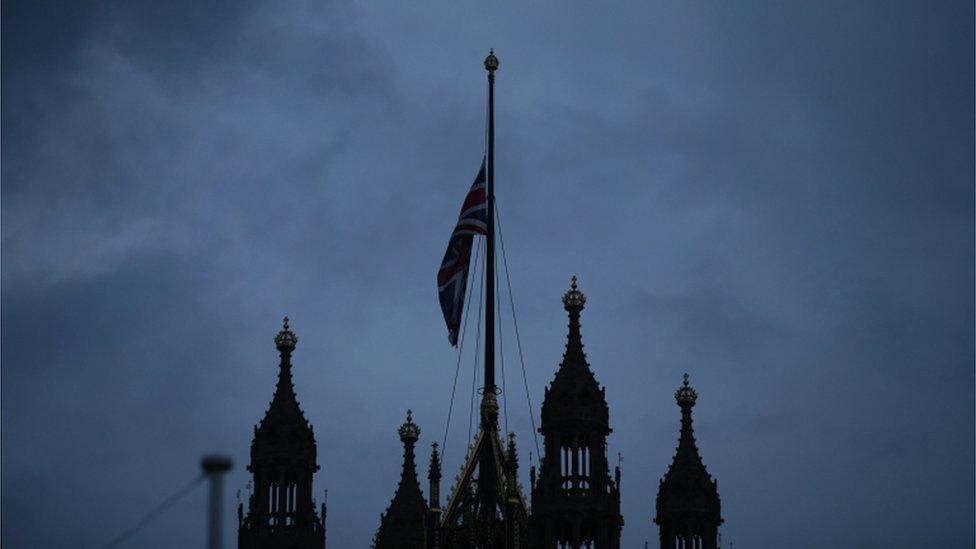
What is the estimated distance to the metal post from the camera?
1695 inches

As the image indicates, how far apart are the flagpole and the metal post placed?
142 ft

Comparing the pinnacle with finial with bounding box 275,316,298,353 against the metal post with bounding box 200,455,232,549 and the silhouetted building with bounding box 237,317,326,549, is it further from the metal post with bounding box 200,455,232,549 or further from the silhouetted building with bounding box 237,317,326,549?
the metal post with bounding box 200,455,232,549

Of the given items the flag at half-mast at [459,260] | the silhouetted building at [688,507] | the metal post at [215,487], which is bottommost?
the metal post at [215,487]

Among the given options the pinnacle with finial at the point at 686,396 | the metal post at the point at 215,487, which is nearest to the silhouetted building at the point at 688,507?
the pinnacle with finial at the point at 686,396

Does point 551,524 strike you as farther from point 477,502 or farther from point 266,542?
point 266,542

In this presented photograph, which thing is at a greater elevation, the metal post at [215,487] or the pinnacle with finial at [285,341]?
the pinnacle with finial at [285,341]

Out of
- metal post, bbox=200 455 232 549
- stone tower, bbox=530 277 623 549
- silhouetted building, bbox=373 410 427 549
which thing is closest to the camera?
metal post, bbox=200 455 232 549

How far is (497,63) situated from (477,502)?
2463 cm

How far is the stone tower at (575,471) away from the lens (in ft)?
285

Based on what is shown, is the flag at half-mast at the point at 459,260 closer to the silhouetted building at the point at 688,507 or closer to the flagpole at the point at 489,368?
the flagpole at the point at 489,368

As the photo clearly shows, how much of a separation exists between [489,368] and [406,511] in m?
10.6

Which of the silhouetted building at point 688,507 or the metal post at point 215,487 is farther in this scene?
the silhouetted building at point 688,507

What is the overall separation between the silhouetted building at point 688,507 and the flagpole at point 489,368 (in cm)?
1028

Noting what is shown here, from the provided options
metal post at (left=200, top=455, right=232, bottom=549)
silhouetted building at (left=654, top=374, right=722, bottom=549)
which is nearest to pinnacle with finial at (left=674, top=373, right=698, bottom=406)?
silhouetted building at (left=654, top=374, right=722, bottom=549)
